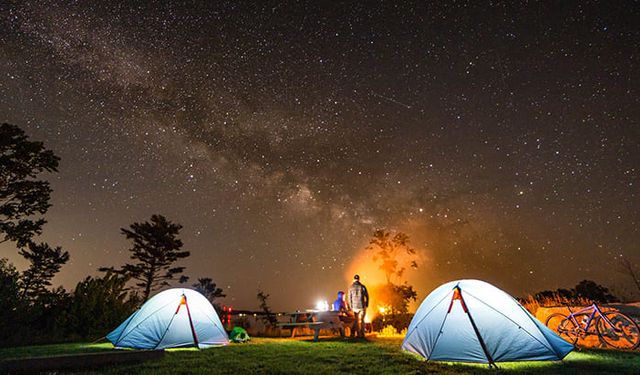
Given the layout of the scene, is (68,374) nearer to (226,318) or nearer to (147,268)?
(226,318)

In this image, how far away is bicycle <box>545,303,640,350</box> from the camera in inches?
349

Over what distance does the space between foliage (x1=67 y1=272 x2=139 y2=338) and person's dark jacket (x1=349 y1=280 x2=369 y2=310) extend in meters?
10.8

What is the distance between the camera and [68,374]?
19.0ft

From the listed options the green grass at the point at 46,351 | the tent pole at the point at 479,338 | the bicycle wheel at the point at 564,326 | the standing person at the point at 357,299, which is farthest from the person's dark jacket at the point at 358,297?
the green grass at the point at 46,351

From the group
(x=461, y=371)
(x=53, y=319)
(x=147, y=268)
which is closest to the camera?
(x=461, y=371)

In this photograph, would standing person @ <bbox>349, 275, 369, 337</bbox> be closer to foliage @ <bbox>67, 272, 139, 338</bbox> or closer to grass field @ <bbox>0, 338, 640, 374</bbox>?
grass field @ <bbox>0, 338, 640, 374</bbox>

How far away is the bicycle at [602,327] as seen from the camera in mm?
8867

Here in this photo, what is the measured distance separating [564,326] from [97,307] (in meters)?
18.6

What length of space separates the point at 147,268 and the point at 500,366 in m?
30.0

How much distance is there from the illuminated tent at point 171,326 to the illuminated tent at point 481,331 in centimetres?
642

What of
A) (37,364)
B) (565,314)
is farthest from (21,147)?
(565,314)

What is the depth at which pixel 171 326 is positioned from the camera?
398 inches

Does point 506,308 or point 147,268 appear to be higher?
point 147,268

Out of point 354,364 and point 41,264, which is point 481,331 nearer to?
point 354,364
